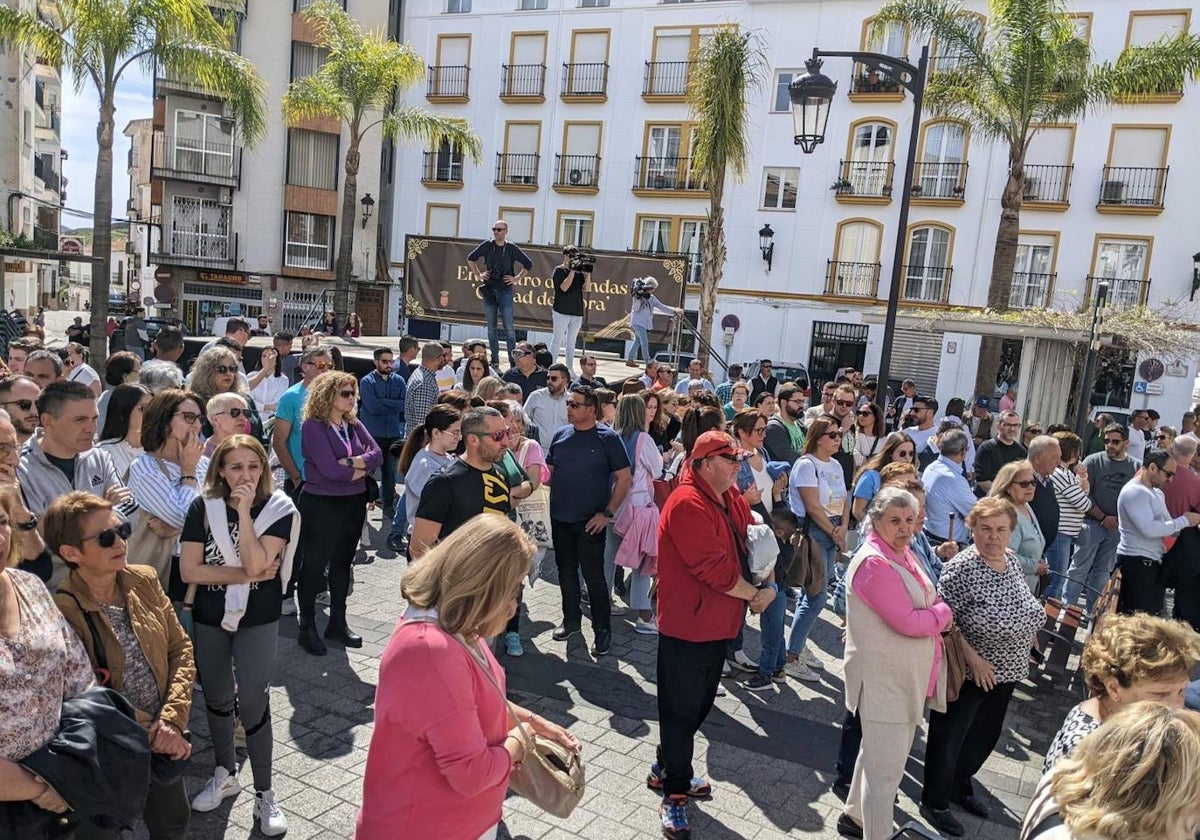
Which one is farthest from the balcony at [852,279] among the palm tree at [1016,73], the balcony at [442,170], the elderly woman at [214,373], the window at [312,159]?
the elderly woman at [214,373]

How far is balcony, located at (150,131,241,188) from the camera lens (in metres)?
33.8

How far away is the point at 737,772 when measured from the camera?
4848mm

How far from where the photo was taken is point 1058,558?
7695 millimetres

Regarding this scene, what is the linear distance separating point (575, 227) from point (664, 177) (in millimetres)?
3849

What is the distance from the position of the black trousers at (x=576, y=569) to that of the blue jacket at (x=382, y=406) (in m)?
→ 3.40

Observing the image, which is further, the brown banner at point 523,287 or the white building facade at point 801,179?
the white building facade at point 801,179

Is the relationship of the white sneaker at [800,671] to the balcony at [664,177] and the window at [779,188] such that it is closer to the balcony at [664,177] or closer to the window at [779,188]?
the window at [779,188]

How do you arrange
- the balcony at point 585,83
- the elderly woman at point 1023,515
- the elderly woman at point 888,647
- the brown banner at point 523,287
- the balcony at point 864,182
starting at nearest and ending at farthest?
the elderly woman at point 888,647 < the elderly woman at point 1023,515 < the brown banner at point 523,287 < the balcony at point 864,182 < the balcony at point 585,83

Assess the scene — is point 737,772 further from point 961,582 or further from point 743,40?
point 743,40

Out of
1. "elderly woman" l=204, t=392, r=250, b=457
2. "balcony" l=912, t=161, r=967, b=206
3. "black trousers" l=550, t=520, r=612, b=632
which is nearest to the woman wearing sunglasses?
"elderly woman" l=204, t=392, r=250, b=457

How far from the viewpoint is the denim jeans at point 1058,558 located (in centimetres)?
763

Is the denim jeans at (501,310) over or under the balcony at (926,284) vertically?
under

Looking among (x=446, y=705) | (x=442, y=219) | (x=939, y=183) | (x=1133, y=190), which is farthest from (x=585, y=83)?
(x=446, y=705)

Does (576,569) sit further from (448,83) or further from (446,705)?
(448,83)
